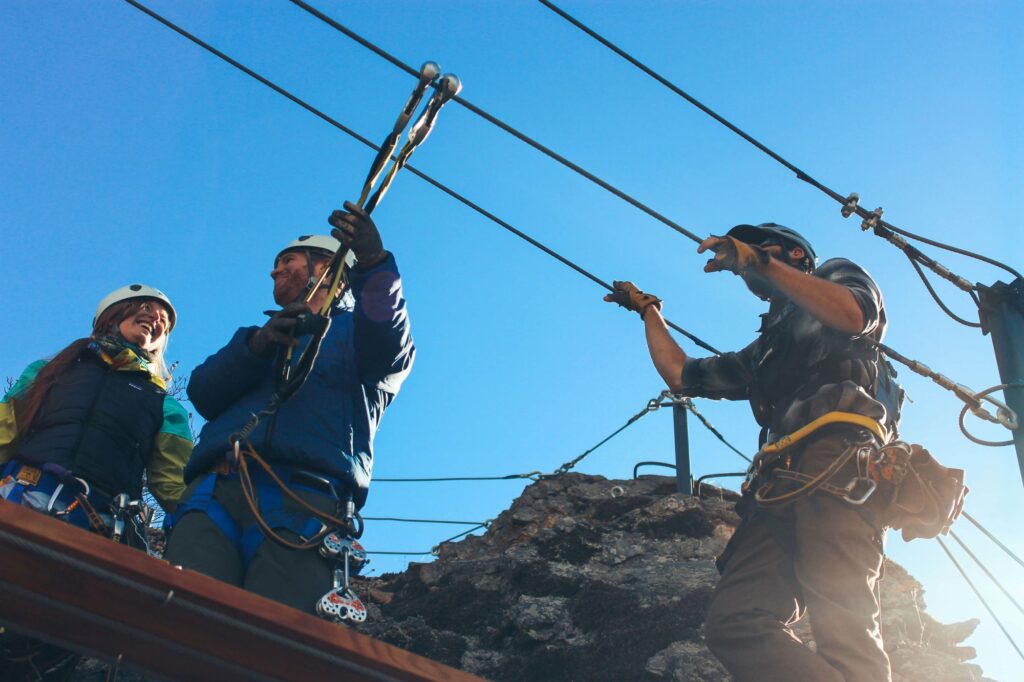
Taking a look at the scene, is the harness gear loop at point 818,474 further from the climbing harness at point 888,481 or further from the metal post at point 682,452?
the metal post at point 682,452

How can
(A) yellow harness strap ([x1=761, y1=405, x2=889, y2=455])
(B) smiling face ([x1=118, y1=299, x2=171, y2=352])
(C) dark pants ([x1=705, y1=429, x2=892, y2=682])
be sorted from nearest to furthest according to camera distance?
(C) dark pants ([x1=705, y1=429, x2=892, y2=682]) < (A) yellow harness strap ([x1=761, y1=405, x2=889, y2=455]) < (B) smiling face ([x1=118, y1=299, x2=171, y2=352])

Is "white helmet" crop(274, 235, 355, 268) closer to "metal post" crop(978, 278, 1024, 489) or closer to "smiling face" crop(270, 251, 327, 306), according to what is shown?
"smiling face" crop(270, 251, 327, 306)

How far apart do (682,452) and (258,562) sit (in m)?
4.50

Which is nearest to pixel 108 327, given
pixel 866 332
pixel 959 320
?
pixel 866 332

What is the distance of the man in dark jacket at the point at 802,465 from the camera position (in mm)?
4574

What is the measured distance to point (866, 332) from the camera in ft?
16.8

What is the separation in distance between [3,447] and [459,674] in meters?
3.19

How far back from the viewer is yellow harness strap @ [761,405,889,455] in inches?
196

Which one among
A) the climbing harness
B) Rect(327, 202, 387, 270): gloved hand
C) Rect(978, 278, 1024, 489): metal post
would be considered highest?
Rect(978, 278, 1024, 489): metal post

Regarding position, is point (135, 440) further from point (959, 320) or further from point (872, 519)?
point (959, 320)

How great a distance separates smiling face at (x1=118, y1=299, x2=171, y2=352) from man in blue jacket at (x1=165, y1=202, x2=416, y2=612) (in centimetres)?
128

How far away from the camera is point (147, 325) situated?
21.7 feet

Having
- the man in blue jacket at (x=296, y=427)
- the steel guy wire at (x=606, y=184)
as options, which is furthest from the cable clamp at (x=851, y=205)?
the man in blue jacket at (x=296, y=427)

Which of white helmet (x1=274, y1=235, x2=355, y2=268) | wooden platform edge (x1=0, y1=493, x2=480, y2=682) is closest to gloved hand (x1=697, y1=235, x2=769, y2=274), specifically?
white helmet (x1=274, y1=235, x2=355, y2=268)
